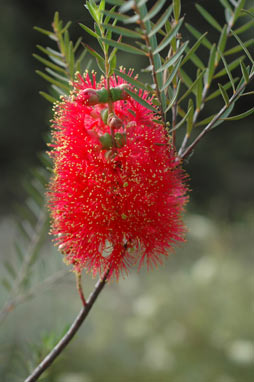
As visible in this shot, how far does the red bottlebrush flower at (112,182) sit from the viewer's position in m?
0.48

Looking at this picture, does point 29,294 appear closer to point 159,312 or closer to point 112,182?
point 112,182

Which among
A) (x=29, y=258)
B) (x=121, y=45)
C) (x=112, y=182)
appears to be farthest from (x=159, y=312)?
(x=121, y=45)

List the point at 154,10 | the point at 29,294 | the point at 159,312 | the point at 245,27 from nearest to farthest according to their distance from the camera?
the point at 154,10 → the point at 245,27 → the point at 29,294 → the point at 159,312

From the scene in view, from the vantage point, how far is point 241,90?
0.46m

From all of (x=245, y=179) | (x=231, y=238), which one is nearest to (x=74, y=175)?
(x=231, y=238)

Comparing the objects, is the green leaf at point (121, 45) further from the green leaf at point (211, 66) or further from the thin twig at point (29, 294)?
the thin twig at point (29, 294)

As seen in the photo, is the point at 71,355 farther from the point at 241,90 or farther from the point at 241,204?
the point at 241,204

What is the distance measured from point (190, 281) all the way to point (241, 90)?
218cm

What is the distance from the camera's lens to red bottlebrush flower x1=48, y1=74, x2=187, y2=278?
1.56 ft

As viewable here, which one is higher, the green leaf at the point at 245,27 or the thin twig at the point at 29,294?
the green leaf at the point at 245,27

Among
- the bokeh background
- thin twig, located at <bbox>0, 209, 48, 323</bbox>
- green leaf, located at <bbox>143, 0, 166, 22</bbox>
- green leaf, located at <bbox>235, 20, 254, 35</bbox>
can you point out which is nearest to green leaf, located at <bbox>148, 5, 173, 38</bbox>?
green leaf, located at <bbox>143, 0, 166, 22</bbox>

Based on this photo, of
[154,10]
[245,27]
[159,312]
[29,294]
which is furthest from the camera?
[159,312]

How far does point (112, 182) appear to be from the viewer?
1.59 feet

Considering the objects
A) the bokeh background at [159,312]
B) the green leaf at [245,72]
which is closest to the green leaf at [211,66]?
the green leaf at [245,72]
